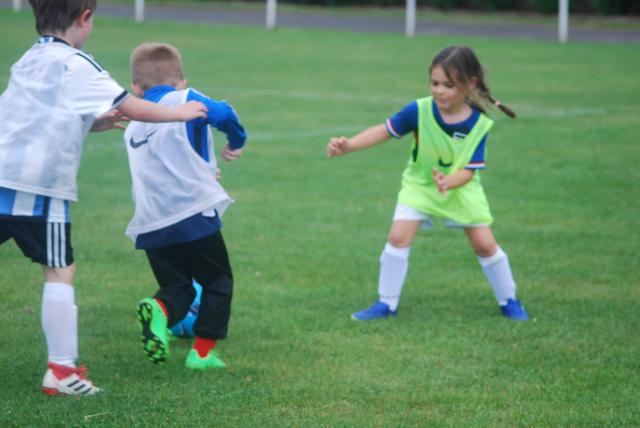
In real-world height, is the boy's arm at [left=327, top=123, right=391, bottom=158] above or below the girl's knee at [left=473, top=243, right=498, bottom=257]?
above

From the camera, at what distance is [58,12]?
15.6 feet

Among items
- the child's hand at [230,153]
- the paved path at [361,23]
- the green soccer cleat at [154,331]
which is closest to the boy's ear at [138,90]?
the child's hand at [230,153]

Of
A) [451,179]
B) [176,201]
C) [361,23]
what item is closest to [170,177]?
[176,201]

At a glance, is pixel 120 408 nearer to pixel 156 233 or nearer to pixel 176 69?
pixel 156 233

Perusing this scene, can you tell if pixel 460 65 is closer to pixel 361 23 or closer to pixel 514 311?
pixel 514 311

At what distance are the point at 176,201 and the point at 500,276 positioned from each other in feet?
6.84

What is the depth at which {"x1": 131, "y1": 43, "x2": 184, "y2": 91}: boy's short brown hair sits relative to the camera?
5.17 metres

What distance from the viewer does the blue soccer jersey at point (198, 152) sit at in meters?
5.09

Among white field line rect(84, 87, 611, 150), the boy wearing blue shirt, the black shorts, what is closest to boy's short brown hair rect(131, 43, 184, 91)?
the boy wearing blue shirt

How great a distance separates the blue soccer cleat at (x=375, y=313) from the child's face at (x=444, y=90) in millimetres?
1127

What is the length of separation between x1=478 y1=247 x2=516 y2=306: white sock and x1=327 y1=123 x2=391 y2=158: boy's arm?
0.90 m

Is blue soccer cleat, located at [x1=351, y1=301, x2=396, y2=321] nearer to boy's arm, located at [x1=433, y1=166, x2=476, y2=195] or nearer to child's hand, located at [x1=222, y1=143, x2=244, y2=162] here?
boy's arm, located at [x1=433, y1=166, x2=476, y2=195]

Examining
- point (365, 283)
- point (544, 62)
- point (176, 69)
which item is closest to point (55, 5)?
point (176, 69)

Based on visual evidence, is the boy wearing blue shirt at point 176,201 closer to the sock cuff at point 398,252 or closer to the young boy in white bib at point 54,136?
the young boy in white bib at point 54,136
